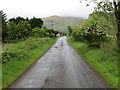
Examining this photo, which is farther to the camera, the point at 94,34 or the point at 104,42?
the point at 94,34

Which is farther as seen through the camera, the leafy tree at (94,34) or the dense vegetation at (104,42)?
the leafy tree at (94,34)

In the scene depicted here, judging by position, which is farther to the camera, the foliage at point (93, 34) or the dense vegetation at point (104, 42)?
the foliage at point (93, 34)

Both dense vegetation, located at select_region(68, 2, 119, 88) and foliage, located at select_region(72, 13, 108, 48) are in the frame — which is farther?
foliage, located at select_region(72, 13, 108, 48)

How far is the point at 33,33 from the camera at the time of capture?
57594mm

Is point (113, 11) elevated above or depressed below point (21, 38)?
above

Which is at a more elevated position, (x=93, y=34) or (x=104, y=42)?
(x=93, y=34)

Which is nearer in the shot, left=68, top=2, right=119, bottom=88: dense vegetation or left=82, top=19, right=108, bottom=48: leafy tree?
left=68, top=2, right=119, bottom=88: dense vegetation

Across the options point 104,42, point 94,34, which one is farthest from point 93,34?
point 104,42

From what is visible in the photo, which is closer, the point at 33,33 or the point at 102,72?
the point at 102,72

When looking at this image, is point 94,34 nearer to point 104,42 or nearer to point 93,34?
point 93,34

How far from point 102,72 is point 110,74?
32.9 inches

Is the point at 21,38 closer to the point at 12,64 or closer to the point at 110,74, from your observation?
the point at 12,64

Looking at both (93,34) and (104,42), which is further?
(93,34)

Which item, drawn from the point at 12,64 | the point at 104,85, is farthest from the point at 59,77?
the point at 12,64
